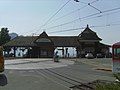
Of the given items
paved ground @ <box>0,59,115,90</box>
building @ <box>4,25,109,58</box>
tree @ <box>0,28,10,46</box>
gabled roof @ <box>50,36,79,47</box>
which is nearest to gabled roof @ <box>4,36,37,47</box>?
building @ <box>4,25,109,58</box>

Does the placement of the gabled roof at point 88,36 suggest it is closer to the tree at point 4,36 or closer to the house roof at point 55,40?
the house roof at point 55,40

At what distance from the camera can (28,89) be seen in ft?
60.8

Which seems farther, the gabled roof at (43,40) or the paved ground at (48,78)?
the gabled roof at (43,40)

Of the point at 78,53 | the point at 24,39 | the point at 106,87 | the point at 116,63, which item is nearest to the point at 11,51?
the point at 24,39

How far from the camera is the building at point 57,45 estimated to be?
3543 inches

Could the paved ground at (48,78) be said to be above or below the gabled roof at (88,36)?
below

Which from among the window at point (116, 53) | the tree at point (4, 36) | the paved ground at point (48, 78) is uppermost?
the tree at point (4, 36)

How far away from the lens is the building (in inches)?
3543

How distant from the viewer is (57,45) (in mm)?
91250

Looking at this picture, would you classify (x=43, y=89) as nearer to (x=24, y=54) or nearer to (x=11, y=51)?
(x=24, y=54)

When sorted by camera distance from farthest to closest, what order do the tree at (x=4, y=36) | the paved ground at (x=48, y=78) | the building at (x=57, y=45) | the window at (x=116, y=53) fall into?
the tree at (x=4, y=36)
the building at (x=57, y=45)
the window at (x=116, y=53)
the paved ground at (x=48, y=78)

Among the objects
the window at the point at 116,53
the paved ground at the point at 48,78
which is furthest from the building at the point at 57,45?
the window at the point at 116,53

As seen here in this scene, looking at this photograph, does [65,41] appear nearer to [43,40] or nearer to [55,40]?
[55,40]

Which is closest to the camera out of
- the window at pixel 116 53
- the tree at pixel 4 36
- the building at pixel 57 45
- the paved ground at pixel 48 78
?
the paved ground at pixel 48 78
